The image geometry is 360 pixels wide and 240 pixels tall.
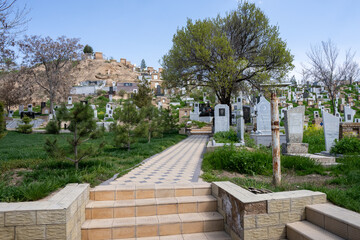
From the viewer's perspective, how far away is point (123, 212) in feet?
10.5

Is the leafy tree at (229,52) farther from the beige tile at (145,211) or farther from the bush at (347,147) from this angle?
the beige tile at (145,211)

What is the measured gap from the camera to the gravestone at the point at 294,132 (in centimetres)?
782

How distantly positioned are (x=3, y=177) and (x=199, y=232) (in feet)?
13.2

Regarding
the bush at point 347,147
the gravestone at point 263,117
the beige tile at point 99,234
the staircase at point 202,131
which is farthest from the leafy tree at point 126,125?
the staircase at point 202,131

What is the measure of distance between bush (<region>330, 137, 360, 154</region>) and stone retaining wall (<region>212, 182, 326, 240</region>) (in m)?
5.95

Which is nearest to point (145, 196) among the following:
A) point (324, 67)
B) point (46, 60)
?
point (324, 67)

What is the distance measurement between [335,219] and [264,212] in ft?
2.43

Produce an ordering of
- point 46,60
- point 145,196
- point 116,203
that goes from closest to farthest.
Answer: point 116,203 < point 145,196 < point 46,60

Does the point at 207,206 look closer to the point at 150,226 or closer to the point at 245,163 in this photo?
the point at 150,226

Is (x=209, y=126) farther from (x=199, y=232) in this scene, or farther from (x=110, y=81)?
(x=110, y=81)

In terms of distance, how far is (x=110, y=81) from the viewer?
65.8 m

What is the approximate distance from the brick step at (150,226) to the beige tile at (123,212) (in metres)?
0.08

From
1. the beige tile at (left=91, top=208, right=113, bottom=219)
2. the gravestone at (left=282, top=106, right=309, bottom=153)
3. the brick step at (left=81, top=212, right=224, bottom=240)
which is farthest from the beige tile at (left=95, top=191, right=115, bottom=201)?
the gravestone at (left=282, top=106, right=309, bottom=153)

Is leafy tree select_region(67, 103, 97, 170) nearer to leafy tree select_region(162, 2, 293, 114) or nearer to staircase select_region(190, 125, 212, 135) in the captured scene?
leafy tree select_region(162, 2, 293, 114)
